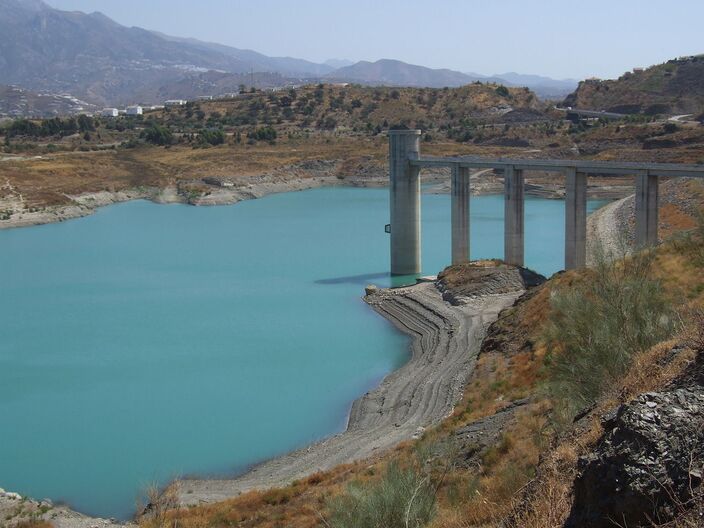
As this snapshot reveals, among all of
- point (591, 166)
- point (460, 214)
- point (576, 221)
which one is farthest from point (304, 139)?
point (576, 221)

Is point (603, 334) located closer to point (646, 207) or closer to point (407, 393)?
point (407, 393)

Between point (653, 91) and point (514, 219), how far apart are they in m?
76.9

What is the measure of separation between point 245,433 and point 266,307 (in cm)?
1198

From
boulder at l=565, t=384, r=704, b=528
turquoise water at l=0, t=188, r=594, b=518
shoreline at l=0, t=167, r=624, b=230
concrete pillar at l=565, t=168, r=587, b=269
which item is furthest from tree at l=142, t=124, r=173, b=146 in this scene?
boulder at l=565, t=384, r=704, b=528

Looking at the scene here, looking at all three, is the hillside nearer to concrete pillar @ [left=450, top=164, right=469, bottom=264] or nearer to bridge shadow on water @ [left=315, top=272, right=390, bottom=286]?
concrete pillar @ [left=450, top=164, right=469, bottom=264]

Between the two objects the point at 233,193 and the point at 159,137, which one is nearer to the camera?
the point at 233,193

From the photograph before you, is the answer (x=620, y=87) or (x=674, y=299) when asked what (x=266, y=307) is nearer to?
(x=674, y=299)

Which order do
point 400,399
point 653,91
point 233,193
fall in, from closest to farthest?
point 400,399 → point 233,193 → point 653,91

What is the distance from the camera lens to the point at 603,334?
1005cm

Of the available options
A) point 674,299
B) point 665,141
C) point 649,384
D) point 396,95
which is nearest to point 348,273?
point 674,299

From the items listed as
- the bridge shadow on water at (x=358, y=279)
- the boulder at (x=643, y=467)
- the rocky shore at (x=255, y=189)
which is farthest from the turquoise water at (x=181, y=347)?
the boulder at (x=643, y=467)

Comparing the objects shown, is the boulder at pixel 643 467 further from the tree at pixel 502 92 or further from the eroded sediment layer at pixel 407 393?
the tree at pixel 502 92

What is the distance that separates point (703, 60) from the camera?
338 feet

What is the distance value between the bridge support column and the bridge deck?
48 centimetres
